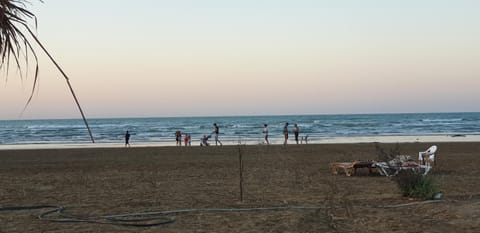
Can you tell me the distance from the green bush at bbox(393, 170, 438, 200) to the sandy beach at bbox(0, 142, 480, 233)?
25 centimetres

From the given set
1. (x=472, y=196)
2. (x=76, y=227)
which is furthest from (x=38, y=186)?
(x=472, y=196)

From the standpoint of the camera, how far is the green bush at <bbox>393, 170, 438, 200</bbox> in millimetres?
9305

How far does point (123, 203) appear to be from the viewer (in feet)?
33.0

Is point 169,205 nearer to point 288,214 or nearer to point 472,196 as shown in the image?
point 288,214

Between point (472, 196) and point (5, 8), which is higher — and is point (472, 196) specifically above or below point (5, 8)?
below

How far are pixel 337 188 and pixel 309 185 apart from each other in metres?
0.81

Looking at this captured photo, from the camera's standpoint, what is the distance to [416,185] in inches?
373

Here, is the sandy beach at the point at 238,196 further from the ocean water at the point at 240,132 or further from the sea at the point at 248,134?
the ocean water at the point at 240,132

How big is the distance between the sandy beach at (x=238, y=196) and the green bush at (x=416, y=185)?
9.8 inches

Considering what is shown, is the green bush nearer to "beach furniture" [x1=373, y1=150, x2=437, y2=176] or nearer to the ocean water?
"beach furniture" [x1=373, y1=150, x2=437, y2=176]

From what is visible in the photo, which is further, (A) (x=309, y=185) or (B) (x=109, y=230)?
(A) (x=309, y=185)

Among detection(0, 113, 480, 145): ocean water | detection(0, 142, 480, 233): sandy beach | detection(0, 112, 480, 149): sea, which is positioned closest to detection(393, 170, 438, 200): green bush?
detection(0, 142, 480, 233): sandy beach

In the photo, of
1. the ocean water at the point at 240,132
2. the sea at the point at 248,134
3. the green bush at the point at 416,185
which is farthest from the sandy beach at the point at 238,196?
the ocean water at the point at 240,132

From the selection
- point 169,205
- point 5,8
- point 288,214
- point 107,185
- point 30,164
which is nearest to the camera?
point 5,8
